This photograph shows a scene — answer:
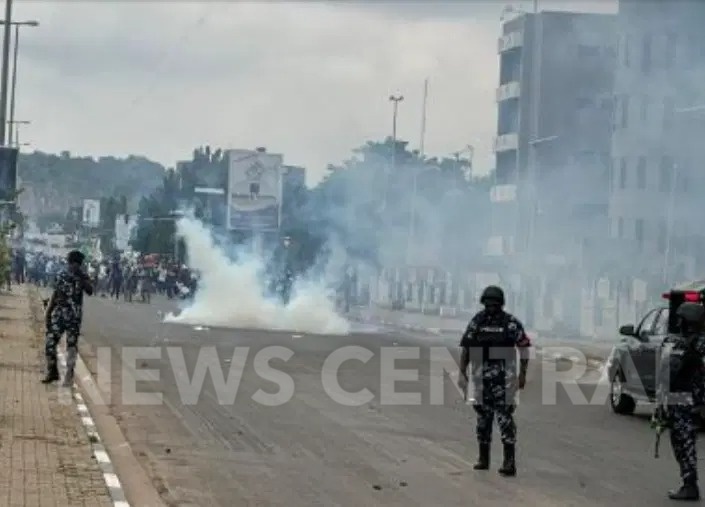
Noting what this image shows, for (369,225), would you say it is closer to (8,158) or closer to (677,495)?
(8,158)

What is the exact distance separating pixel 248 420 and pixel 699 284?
603 cm

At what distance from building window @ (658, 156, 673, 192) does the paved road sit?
23980mm

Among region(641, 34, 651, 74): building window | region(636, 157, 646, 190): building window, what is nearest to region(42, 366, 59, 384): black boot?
region(641, 34, 651, 74): building window

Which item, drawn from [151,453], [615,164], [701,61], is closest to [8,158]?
[701,61]

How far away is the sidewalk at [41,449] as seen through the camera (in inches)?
445

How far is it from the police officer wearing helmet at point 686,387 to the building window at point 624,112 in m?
34.3

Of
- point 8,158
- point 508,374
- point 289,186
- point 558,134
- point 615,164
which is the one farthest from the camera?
point 289,186

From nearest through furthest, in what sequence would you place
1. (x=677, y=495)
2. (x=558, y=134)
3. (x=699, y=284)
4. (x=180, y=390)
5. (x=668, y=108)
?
1. (x=677, y=495)
2. (x=699, y=284)
3. (x=180, y=390)
4. (x=668, y=108)
5. (x=558, y=134)

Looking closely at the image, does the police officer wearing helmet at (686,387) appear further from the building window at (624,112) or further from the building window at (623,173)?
the building window at (623,173)

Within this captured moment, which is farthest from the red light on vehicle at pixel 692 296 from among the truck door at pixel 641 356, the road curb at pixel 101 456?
the road curb at pixel 101 456

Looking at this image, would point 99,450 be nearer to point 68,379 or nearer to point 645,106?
point 68,379

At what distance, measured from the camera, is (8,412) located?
55.1 ft

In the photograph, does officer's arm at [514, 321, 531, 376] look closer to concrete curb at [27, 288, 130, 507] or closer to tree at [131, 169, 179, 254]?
concrete curb at [27, 288, 130, 507]

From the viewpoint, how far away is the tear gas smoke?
147 feet
